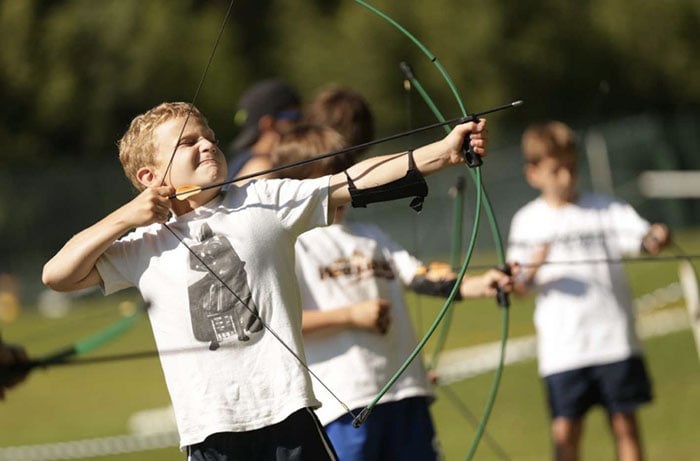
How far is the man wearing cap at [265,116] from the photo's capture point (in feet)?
21.3

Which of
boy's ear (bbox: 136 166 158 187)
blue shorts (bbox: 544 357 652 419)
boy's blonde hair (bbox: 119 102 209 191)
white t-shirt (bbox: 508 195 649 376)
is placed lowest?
blue shorts (bbox: 544 357 652 419)

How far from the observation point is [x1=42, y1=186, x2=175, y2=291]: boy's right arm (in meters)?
3.62

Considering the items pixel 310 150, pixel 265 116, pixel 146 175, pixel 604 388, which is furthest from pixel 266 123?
pixel 146 175

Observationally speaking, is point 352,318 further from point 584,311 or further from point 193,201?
point 584,311

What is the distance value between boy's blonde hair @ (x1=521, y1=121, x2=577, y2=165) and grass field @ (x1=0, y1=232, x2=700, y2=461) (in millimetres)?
838

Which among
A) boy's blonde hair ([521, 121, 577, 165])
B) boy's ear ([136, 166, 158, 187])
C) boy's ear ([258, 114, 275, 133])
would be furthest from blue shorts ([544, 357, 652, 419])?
boy's ear ([136, 166, 158, 187])

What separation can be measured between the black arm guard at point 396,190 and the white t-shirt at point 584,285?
107 inches

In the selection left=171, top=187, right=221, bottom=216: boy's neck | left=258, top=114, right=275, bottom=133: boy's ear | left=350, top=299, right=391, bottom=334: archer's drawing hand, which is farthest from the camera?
left=258, top=114, right=275, bottom=133: boy's ear

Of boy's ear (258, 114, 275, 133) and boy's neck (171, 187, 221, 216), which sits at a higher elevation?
boy's ear (258, 114, 275, 133)

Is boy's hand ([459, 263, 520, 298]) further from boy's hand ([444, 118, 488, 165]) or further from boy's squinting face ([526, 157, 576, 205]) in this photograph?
boy's squinting face ([526, 157, 576, 205])

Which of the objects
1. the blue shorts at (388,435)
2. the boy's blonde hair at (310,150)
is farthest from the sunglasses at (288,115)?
the blue shorts at (388,435)

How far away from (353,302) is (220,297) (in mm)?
1095

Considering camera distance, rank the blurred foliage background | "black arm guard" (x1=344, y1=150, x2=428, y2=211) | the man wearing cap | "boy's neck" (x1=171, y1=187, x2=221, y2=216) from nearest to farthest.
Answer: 1. "black arm guard" (x1=344, y1=150, x2=428, y2=211)
2. "boy's neck" (x1=171, y1=187, x2=221, y2=216)
3. the man wearing cap
4. the blurred foliage background

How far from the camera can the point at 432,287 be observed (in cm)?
482
